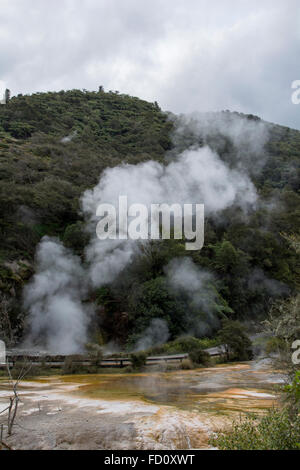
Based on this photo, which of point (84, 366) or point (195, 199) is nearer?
point (84, 366)

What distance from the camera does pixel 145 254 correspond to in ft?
68.5

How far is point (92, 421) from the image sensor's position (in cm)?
589

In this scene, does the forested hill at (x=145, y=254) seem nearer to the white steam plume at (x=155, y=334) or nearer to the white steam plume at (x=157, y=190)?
the white steam plume at (x=155, y=334)

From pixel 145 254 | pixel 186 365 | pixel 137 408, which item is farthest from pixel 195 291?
pixel 137 408

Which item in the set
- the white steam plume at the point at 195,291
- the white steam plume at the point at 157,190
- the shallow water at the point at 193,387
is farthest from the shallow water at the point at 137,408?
the white steam plume at the point at 157,190

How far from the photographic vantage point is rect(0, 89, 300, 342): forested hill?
61.5ft

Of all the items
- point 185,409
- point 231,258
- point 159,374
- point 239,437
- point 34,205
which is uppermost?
point 34,205

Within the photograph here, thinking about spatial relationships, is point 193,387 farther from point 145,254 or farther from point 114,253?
point 145,254

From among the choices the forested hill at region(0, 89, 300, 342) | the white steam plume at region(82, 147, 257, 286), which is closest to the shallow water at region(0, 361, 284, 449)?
the forested hill at region(0, 89, 300, 342)

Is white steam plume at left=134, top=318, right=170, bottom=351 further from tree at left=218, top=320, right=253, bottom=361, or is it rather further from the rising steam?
tree at left=218, top=320, right=253, bottom=361

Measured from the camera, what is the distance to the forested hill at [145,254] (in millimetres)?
18750

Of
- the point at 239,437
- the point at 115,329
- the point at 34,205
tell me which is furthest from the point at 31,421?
Result: the point at 34,205

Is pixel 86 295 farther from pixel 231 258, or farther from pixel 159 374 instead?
pixel 231 258

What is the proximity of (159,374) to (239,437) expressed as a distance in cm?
897
